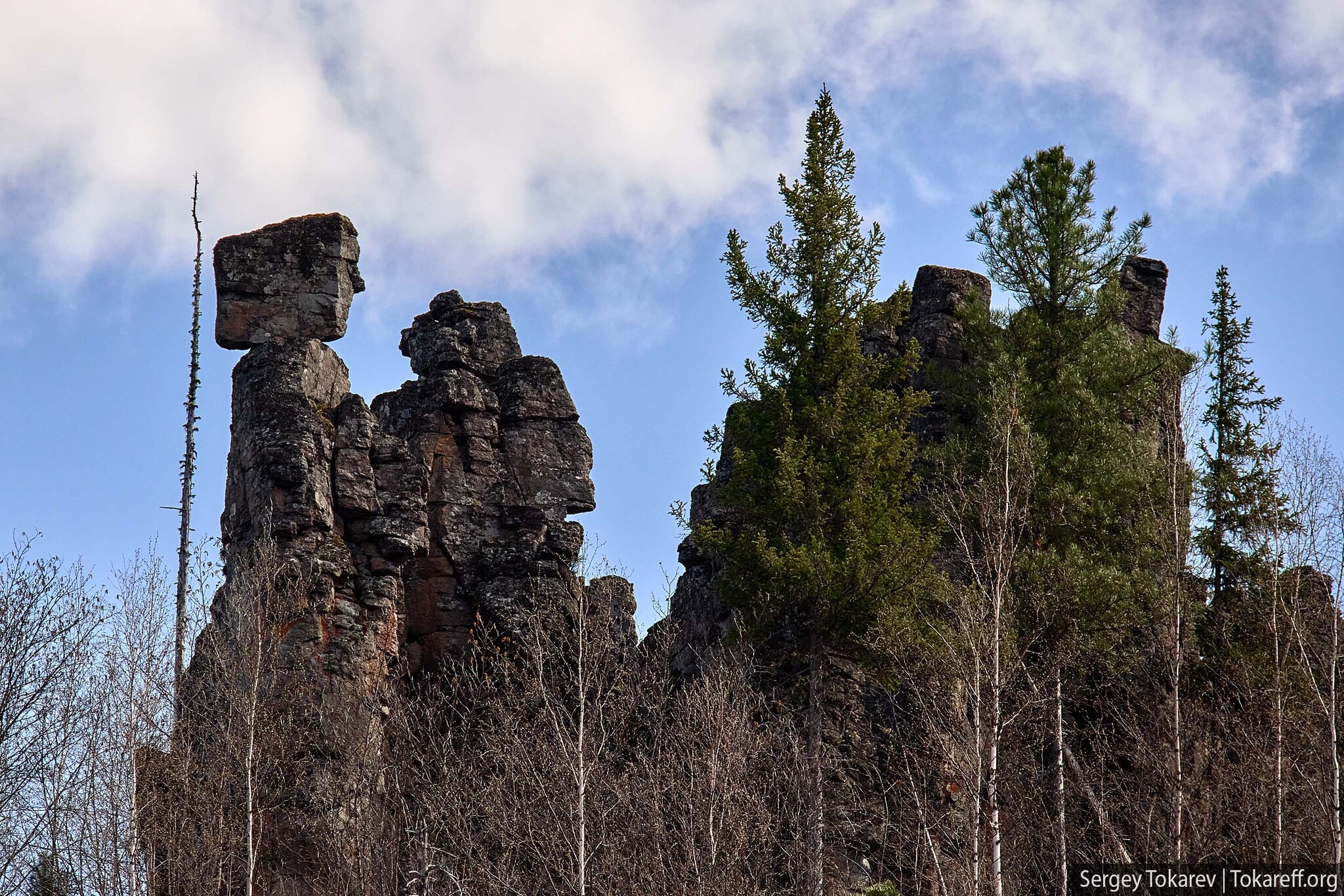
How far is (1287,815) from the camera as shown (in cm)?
2809

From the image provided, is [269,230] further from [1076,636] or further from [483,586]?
[1076,636]

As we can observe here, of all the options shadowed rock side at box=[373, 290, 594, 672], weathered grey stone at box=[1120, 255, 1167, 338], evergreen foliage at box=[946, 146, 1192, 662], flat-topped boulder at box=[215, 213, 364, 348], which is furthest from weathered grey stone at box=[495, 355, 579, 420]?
weathered grey stone at box=[1120, 255, 1167, 338]

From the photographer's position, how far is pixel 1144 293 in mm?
40688

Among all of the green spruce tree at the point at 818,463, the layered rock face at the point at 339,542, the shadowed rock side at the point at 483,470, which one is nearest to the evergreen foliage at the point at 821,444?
the green spruce tree at the point at 818,463

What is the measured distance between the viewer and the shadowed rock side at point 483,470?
125ft

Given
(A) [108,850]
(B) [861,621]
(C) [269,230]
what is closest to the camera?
(B) [861,621]

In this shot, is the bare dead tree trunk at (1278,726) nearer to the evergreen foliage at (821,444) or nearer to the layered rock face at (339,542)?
the evergreen foliage at (821,444)

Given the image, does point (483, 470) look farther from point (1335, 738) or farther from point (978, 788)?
point (1335, 738)

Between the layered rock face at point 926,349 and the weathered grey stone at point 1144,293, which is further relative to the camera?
the weathered grey stone at point 1144,293

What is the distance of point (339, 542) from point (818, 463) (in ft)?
42.5

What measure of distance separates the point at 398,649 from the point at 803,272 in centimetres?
1419

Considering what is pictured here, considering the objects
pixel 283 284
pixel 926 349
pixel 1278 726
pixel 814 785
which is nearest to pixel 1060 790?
pixel 814 785

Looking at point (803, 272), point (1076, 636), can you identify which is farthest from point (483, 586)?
point (1076, 636)

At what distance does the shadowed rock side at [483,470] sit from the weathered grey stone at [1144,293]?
Answer: 1584cm
